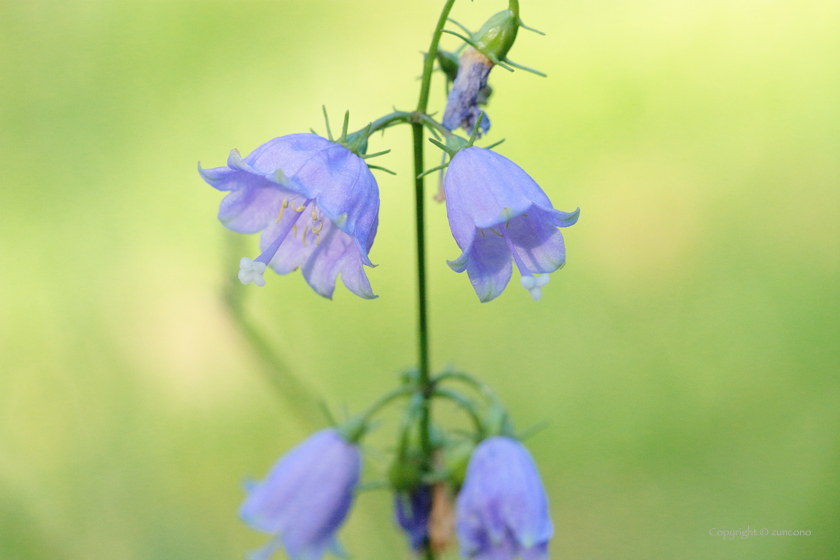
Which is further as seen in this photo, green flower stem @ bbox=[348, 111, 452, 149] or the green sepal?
the green sepal

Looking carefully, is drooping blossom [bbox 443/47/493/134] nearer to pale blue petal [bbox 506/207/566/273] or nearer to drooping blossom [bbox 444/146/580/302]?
drooping blossom [bbox 444/146/580/302]

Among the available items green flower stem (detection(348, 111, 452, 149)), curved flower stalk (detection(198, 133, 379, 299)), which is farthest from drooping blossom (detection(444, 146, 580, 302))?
curved flower stalk (detection(198, 133, 379, 299))

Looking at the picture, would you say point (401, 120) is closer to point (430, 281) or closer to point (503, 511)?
point (503, 511)

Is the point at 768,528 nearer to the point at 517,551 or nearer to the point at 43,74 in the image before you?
the point at 517,551

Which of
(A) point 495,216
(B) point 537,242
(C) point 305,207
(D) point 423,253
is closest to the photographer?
(A) point 495,216

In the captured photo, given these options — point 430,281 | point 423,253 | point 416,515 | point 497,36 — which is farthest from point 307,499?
point 430,281

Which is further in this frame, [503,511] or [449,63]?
[449,63]

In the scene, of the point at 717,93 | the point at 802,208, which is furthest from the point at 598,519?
the point at 717,93
